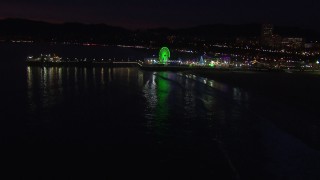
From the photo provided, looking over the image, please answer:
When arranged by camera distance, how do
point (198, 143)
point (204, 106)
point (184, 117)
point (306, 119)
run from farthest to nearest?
point (204, 106) < point (184, 117) < point (306, 119) < point (198, 143)

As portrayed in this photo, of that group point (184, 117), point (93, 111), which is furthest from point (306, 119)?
point (93, 111)

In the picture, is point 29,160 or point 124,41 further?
point 124,41

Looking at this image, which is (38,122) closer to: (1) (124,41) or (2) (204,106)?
(2) (204,106)

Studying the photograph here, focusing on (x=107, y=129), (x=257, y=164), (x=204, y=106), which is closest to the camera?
(x=257, y=164)

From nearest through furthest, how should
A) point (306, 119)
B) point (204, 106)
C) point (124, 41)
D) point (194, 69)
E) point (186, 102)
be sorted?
point (306, 119) → point (204, 106) → point (186, 102) → point (194, 69) → point (124, 41)

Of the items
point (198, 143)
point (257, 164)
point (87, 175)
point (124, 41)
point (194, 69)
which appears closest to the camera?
point (87, 175)

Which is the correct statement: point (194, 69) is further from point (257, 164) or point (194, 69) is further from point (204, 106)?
point (257, 164)

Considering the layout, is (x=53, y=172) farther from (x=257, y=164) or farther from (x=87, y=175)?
(x=257, y=164)

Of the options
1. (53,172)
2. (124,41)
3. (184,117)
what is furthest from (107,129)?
(124,41)
